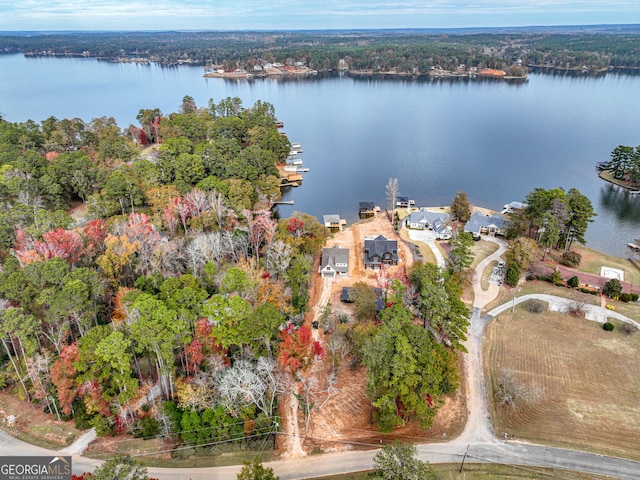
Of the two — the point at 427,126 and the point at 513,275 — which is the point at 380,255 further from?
the point at 427,126

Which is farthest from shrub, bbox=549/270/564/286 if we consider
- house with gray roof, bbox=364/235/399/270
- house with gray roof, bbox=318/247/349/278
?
house with gray roof, bbox=318/247/349/278

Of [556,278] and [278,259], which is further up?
[278,259]

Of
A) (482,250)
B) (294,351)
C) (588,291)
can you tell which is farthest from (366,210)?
(294,351)

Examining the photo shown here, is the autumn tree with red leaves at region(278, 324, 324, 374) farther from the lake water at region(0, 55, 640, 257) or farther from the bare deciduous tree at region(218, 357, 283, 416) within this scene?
the lake water at region(0, 55, 640, 257)

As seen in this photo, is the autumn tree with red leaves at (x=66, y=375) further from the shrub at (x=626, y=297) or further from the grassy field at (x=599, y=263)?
the grassy field at (x=599, y=263)

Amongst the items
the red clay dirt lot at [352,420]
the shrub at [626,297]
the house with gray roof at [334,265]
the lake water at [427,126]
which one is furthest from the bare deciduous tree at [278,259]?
the shrub at [626,297]

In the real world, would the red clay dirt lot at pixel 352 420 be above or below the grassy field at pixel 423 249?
below
